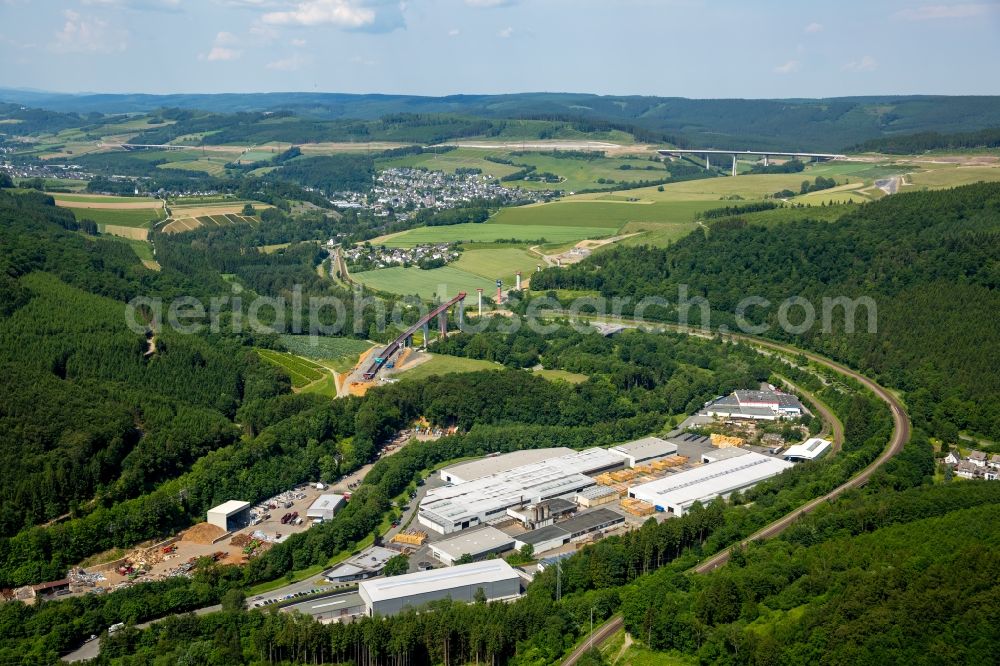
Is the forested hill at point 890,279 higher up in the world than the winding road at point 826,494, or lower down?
higher up

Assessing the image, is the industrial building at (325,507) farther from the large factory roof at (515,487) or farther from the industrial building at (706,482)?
the industrial building at (706,482)

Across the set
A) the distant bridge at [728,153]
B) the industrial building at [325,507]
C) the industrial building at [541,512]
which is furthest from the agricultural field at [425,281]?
the distant bridge at [728,153]

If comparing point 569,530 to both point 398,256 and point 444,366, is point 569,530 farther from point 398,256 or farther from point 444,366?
point 398,256

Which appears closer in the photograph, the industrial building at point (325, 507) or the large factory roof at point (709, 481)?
the industrial building at point (325, 507)

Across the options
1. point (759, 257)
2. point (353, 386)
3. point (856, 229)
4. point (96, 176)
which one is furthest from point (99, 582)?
point (96, 176)

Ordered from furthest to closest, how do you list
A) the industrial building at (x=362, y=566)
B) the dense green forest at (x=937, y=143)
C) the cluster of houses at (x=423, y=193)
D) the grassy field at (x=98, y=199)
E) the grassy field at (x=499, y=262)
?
1. the cluster of houses at (x=423, y=193)
2. the dense green forest at (x=937, y=143)
3. the grassy field at (x=98, y=199)
4. the grassy field at (x=499, y=262)
5. the industrial building at (x=362, y=566)

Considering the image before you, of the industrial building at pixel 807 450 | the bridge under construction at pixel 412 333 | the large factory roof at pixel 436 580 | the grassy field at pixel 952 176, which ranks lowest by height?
the large factory roof at pixel 436 580

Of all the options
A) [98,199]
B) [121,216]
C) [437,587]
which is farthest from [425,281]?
[437,587]
